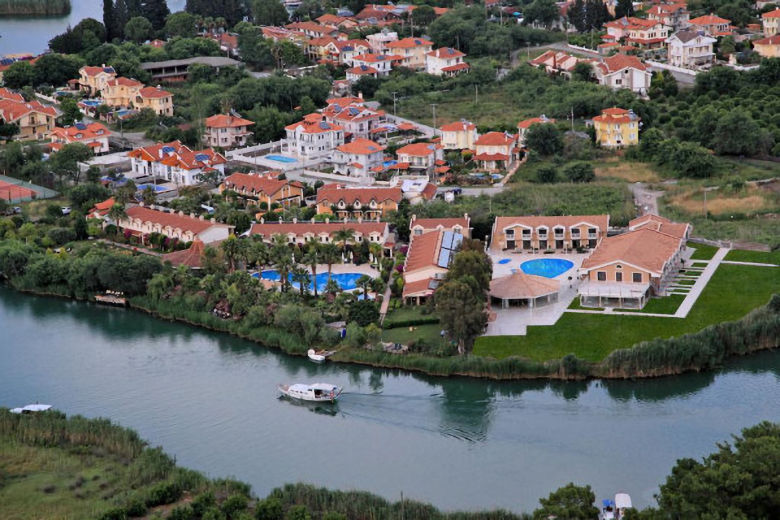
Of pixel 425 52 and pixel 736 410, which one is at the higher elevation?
pixel 425 52

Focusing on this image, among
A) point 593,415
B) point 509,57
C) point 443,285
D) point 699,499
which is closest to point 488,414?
point 593,415

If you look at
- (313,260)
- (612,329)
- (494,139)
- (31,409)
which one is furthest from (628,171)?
(31,409)

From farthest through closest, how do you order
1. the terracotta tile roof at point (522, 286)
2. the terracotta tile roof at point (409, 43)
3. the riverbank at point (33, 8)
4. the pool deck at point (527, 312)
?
the riverbank at point (33, 8) → the terracotta tile roof at point (409, 43) → the terracotta tile roof at point (522, 286) → the pool deck at point (527, 312)

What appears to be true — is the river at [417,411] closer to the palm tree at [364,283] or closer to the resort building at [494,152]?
the palm tree at [364,283]

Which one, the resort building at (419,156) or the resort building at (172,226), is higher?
the resort building at (419,156)

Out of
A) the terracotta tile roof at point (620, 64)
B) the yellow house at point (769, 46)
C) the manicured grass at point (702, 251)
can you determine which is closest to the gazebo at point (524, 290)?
the manicured grass at point (702, 251)

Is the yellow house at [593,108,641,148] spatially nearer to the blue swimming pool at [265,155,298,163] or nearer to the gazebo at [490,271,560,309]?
the blue swimming pool at [265,155,298,163]

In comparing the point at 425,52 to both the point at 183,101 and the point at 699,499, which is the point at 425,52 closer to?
the point at 183,101
